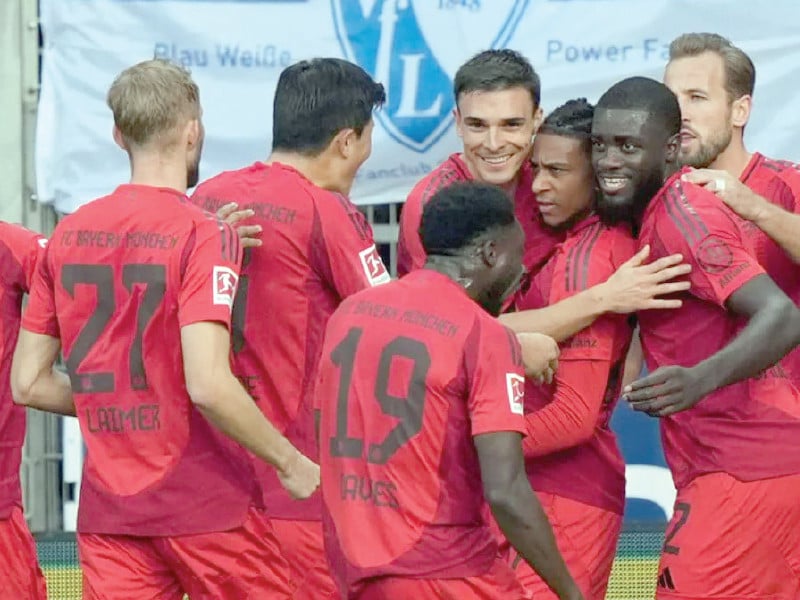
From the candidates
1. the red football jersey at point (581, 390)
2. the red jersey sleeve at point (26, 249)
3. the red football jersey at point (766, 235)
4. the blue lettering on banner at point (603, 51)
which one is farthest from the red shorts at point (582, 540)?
the blue lettering on banner at point (603, 51)

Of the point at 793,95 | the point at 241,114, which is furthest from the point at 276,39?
the point at 793,95

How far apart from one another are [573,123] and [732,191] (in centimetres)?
63

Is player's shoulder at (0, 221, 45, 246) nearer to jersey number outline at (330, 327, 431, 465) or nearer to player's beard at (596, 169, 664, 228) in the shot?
jersey number outline at (330, 327, 431, 465)

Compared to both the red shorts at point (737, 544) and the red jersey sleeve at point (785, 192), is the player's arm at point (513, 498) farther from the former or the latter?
the red jersey sleeve at point (785, 192)

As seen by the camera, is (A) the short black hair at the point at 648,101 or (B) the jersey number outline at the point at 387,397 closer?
(B) the jersey number outline at the point at 387,397

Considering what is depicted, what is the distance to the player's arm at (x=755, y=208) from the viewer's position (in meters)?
5.57

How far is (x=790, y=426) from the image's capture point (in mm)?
5508

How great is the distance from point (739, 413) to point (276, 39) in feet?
16.0

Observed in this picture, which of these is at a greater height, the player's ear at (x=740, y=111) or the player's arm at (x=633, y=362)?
the player's ear at (x=740, y=111)

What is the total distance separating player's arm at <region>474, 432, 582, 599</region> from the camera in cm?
447

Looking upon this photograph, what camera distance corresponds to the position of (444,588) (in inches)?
180

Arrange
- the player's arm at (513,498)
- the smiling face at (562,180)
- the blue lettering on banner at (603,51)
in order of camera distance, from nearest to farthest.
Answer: the player's arm at (513,498) < the smiling face at (562,180) < the blue lettering on banner at (603,51)

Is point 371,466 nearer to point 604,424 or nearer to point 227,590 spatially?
point 227,590

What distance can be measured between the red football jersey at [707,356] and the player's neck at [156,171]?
1.49 m
